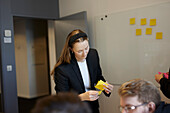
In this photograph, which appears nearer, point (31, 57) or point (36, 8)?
point (36, 8)

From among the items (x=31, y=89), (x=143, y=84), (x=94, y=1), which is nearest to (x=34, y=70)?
(x=31, y=89)

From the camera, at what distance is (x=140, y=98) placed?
1174 millimetres

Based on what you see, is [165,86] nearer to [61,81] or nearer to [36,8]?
[61,81]

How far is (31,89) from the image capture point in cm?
672

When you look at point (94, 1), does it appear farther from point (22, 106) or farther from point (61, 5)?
point (22, 106)

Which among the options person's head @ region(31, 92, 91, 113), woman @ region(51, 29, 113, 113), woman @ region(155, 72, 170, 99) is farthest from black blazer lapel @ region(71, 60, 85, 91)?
person's head @ region(31, 92, 91, 113)

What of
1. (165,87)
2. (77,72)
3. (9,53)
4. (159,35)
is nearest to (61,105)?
(165,87)

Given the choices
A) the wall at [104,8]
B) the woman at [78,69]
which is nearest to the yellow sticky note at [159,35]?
the wall at [104,8]

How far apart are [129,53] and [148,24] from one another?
22.3 inches

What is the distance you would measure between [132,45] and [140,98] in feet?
6.93

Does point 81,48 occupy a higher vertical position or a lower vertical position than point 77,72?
higher

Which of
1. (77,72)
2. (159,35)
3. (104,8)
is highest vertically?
(104,8)

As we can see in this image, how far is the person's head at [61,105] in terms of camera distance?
564mm

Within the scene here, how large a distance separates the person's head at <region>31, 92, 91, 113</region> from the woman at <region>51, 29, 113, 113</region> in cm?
140
